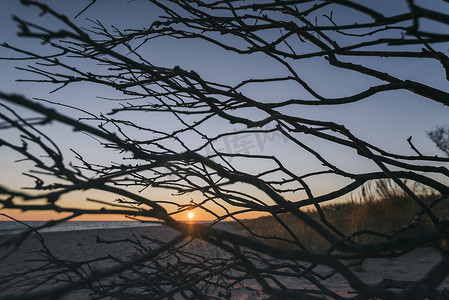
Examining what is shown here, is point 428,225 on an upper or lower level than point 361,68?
lower

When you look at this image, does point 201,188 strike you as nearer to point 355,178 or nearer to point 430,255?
point 355,178

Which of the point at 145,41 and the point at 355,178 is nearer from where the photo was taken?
the point at 355,178

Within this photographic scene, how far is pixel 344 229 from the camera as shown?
21.1 ft

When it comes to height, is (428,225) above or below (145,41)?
below

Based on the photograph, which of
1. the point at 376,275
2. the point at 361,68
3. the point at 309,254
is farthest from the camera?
the point at 376,275

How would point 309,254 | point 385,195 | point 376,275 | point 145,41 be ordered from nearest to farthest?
point 309,254 < point 145,41 < point 376,275 < point 385,195

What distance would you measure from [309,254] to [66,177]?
51cm

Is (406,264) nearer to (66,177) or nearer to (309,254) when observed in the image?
(309,254)

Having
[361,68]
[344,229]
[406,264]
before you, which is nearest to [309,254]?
[361,68]

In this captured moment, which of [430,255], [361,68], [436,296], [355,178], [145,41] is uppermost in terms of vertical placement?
[145,41]

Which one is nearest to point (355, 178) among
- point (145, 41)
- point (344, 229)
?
point (145, 41)

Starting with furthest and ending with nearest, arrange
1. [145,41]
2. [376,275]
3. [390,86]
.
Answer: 1. [376,275]
2. [145,41]
3. [390,86]

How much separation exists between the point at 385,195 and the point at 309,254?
8.60 m

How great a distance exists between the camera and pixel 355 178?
1.12m
